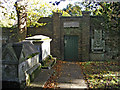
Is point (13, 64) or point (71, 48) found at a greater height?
point (13, 64)

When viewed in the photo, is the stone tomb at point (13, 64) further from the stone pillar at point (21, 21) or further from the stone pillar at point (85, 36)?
the stone pillar at point (85, 36)

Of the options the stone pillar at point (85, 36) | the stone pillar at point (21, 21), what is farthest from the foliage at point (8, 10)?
the stone pillar at point (85, 36)

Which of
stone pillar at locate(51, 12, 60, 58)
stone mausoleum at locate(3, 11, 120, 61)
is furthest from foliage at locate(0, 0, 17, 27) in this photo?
stone pillar at locate(51, 12, 60, 58)

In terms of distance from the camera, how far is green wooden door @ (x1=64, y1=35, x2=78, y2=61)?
11.2 meters

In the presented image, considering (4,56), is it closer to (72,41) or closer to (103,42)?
(72,41)

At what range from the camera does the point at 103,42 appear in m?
10.8

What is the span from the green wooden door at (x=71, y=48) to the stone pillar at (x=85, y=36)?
75 cm

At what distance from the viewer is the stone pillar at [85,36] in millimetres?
10812

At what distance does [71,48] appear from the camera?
37.1ft

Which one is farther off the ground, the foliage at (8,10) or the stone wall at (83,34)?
the foliage at (8,10)

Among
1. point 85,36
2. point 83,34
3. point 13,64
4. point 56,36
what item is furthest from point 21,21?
point 13,64

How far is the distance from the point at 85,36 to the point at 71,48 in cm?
174

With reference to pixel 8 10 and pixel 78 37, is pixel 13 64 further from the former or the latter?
pixel 78 37

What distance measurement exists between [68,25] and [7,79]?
8.05 meters
